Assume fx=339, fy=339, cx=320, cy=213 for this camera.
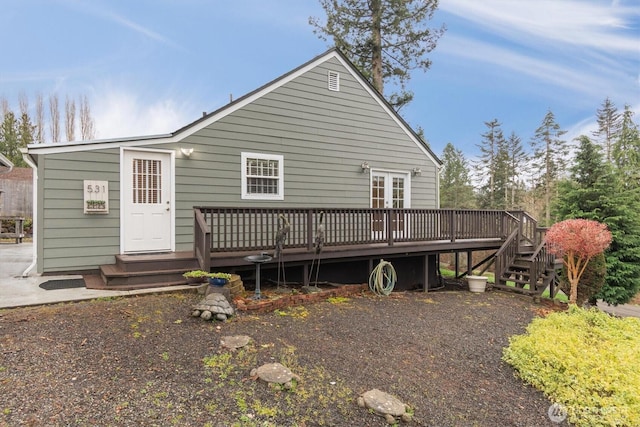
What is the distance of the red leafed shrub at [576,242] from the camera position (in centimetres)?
750

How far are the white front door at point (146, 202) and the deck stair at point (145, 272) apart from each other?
2.32ft

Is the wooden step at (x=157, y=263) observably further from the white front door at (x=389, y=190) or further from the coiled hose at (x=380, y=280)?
the white front door at (x=389, y=190)

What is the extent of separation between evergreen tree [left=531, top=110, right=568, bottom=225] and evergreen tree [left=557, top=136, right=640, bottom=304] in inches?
795

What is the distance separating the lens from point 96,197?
623 cm

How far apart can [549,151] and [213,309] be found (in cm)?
3394

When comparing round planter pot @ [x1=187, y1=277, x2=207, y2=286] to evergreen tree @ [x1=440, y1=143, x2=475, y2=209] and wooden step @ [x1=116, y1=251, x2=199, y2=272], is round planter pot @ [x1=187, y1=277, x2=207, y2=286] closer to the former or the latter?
wooden step @ [x1=116, y1=251, x2=199, y2=272]

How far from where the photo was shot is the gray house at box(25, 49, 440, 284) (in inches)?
242

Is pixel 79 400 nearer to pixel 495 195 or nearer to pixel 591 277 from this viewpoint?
pixel 591 277

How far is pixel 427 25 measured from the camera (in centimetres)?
1418

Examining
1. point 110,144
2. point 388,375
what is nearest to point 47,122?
point 110,144

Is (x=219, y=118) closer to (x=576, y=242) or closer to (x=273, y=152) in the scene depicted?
(x=273, y=152)

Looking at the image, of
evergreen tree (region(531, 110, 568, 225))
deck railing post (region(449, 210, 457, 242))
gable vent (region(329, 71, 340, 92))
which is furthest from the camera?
evergreen tree (region(531, 110, 568, 225))

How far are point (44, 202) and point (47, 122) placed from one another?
1081 inches

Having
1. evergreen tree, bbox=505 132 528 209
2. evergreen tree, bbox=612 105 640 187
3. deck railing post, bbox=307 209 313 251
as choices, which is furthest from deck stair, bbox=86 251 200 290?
evergreen tree, bbox=505 132 528 209
